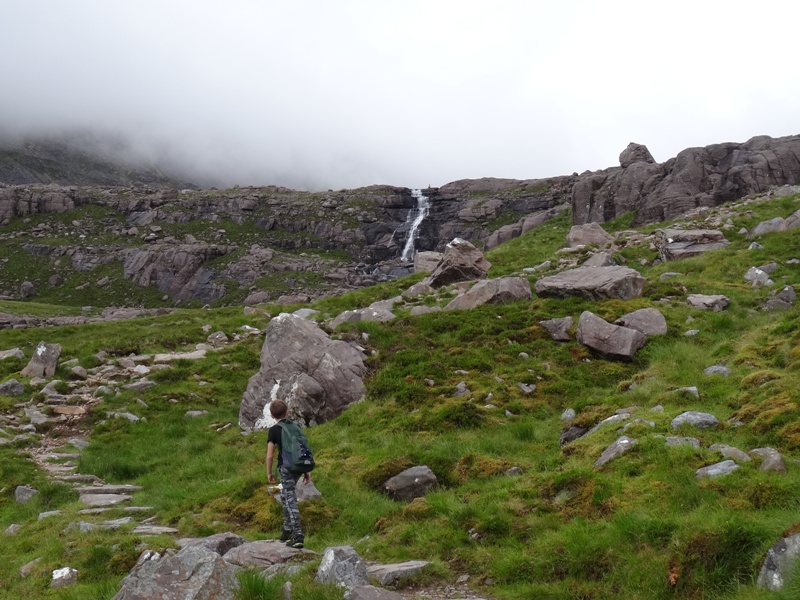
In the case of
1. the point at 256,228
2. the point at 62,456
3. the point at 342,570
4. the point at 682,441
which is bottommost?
the point at 62,456

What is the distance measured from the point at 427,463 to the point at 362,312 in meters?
14.3

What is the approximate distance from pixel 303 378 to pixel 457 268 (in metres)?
19.0

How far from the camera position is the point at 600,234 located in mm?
42688

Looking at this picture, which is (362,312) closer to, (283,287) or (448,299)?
(448,299)

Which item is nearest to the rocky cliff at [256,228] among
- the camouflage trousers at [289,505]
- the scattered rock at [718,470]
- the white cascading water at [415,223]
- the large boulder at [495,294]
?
the white cascading water at [415,223]

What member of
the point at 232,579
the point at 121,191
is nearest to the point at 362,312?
the point at 232,579

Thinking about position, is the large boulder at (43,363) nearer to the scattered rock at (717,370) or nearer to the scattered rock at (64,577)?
the scattered rock at (64,577)

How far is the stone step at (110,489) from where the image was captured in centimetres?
1453

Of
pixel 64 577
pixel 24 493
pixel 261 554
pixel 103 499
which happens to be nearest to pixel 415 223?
pixel 24 493

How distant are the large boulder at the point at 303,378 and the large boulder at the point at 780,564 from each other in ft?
44.2

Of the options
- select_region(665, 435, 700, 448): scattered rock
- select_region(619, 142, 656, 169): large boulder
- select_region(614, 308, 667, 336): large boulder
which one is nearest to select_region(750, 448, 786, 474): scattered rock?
select_region(665, 435, 700, 448): scattered rock

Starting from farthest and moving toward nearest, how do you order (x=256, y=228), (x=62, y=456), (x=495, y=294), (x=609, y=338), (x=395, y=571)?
(x=256, y=228) < (x=495, y=294) < (x=609, y=338) < (x=62, y=456) < (x=395, y=571)

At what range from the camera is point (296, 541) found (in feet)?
31.2

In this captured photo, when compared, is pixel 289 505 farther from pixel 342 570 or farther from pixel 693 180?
pixel 693 180
